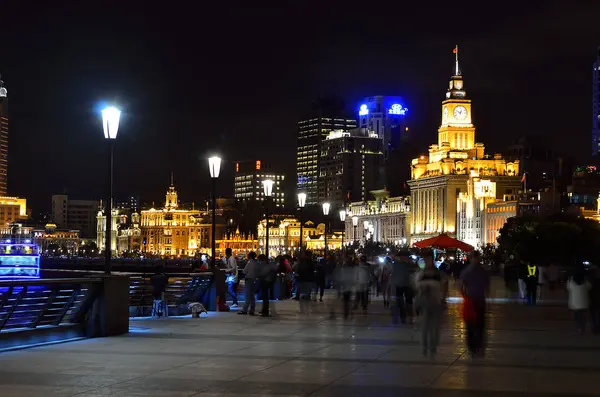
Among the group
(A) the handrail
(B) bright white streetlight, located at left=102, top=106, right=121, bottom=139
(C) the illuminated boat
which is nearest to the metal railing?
(A) the handrail

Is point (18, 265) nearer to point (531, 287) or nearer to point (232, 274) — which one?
point (232, 274)

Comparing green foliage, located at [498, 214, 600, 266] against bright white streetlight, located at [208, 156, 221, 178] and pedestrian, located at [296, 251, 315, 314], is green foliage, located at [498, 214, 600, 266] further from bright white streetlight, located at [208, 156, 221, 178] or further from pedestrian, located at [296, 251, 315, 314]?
bright white streetlight, located at [208, 156, 221, 178]

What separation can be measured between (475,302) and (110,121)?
8635 millimetres

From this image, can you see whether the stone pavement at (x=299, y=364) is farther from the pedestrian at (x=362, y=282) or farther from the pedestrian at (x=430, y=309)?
the pedestrian at (x=362, y=282)

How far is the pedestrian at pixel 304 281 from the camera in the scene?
31844 millimetres

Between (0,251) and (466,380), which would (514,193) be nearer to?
(0,251)

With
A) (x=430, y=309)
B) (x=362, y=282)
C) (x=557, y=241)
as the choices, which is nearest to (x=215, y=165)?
(x=362, y=282)

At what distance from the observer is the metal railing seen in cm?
1897

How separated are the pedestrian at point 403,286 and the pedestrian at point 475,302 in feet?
21.4

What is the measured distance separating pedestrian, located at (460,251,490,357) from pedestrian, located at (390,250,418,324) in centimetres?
653

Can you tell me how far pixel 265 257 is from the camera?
99.8 ft

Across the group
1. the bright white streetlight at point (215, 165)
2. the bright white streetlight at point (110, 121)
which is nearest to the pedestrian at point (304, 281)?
the bright white streetlight at point (215, 165)

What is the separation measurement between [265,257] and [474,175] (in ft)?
529

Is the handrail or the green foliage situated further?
the green foliage
